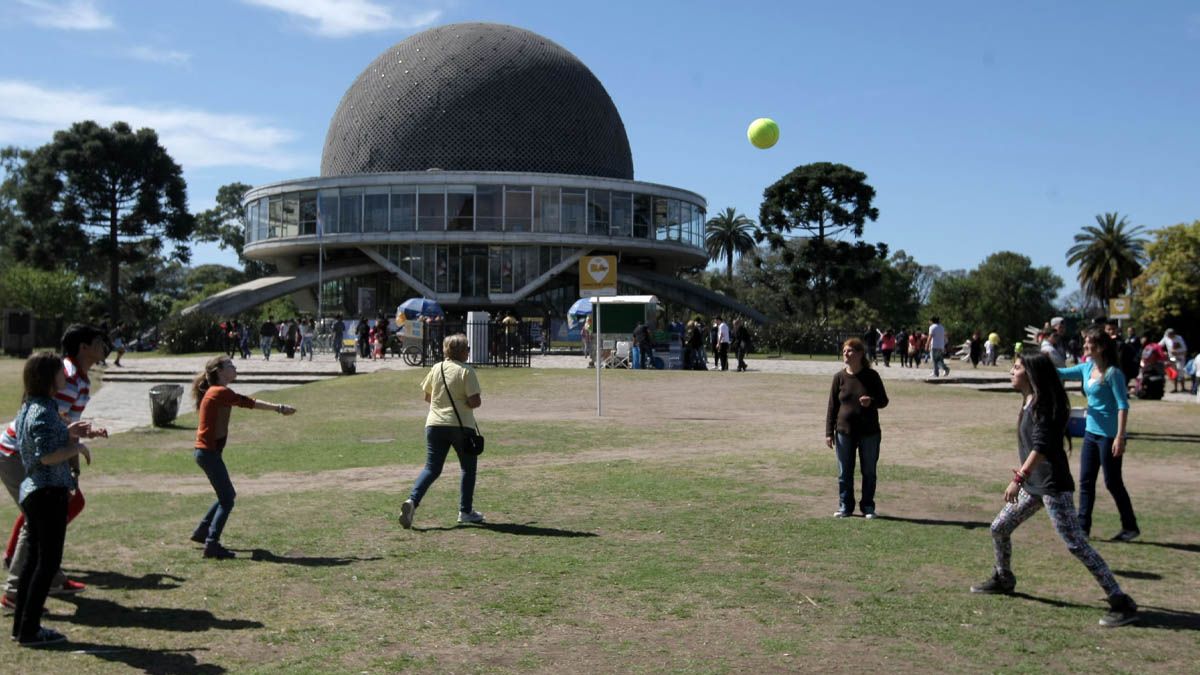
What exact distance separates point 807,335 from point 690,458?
2958 cm

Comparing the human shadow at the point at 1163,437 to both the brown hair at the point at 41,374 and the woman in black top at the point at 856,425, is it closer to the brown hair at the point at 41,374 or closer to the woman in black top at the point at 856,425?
the woman in black top at the point at 856,425

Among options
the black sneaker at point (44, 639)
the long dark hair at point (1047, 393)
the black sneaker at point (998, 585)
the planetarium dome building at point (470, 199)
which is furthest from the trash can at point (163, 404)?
the planetarium dome building at point (470, 199)

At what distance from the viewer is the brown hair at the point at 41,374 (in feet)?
15.7

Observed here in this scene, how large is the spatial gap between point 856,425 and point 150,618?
4628 mm

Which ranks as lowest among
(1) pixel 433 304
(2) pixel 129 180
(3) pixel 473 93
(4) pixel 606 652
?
(4) pixel 606 652

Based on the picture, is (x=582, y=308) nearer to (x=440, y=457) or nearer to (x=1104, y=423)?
(x=440, y=457)

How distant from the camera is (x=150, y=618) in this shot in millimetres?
5133

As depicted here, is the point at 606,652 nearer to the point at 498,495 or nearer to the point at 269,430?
the point at 498,495

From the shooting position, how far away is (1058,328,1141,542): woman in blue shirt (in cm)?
697

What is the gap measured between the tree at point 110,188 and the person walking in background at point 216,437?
4770 cm

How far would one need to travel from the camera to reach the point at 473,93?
174 ft

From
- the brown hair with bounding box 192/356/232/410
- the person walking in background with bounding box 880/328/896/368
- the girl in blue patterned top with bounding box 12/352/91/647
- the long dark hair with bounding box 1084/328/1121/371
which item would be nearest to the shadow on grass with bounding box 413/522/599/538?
the brown hair with bounding box 192/356/232/410

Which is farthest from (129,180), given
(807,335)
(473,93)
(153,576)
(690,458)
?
(153,576)

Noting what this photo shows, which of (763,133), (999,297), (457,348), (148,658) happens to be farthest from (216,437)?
(999,297)
